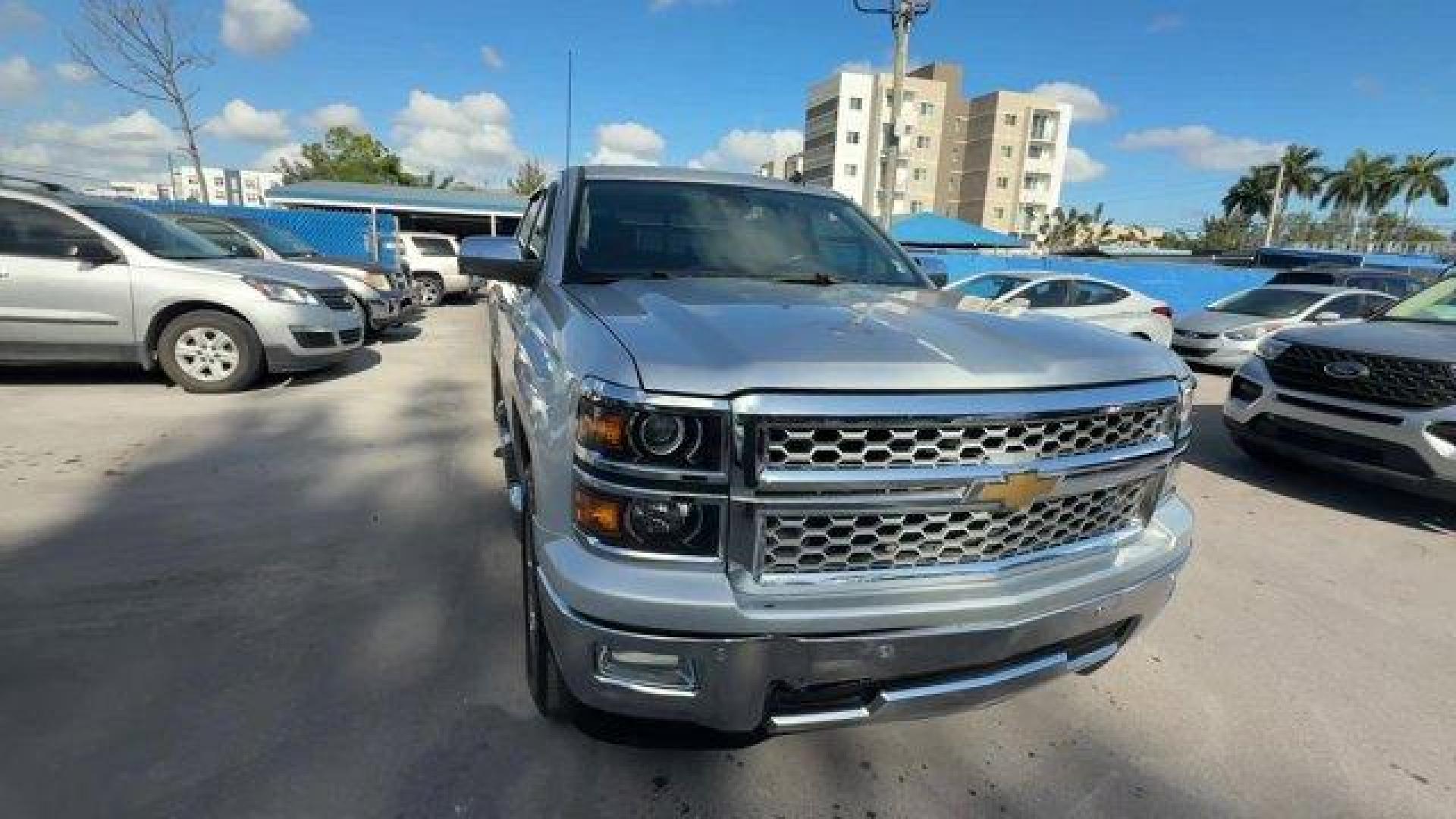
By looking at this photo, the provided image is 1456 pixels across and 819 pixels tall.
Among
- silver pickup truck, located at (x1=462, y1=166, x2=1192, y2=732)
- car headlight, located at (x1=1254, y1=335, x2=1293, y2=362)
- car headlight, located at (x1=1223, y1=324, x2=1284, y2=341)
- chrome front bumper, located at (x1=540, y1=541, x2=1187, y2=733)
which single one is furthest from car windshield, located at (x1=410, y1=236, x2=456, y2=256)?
chrome front bumper, located at (x1=540, y1=541, x2=1187, y2=733)

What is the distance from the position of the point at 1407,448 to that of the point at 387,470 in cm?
622

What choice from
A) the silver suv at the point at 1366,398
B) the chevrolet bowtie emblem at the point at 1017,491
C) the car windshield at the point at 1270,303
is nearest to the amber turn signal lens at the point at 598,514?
the chevrolet bowtie emblem at the point at 1017,491

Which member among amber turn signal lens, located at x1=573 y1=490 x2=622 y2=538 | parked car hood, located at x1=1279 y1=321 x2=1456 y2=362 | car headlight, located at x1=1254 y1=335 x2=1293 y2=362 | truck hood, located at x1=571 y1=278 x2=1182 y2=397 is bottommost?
amber turn signal lens, located at x1=573 y1=490 x2=622 y2=538

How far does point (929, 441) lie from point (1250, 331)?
11.6 metres

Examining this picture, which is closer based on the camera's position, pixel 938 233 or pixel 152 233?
pixel 152 233

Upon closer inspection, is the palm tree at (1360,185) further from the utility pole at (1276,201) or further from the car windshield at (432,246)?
the car windshield at (432,246)

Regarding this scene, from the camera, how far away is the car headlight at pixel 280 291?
6684 millimetres

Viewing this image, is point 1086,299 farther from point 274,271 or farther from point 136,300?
point 136,300

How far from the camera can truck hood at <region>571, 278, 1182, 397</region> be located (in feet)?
5.56

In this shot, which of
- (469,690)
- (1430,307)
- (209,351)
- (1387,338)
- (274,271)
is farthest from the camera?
(274,271)

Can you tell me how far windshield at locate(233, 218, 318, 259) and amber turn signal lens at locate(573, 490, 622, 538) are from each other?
33.3 ft

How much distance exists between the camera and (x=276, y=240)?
424 inches

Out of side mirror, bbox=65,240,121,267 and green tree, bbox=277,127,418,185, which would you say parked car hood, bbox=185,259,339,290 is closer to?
side mirror, bbox=65,240,121,267

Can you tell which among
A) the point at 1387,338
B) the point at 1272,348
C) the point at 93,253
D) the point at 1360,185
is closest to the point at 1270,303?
the point at 1272,348
